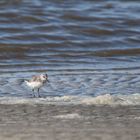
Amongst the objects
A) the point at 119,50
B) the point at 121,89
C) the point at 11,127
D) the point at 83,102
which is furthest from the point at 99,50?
the point at 11,127

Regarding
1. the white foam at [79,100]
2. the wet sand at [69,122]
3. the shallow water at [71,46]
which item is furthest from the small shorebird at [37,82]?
the wet sand at [69,122]

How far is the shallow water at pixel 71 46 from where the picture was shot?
10383 millimetres

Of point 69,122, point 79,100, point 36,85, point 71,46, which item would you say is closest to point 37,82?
point 36,85

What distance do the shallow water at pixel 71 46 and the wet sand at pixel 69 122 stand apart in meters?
1.55

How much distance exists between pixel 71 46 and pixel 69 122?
8471 mm

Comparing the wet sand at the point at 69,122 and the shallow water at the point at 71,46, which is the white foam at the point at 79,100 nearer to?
the wet sand at the point at 69,122

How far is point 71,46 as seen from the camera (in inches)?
607

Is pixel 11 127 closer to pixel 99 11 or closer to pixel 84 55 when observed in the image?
pixel 84 55

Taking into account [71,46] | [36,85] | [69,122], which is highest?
[69,122]

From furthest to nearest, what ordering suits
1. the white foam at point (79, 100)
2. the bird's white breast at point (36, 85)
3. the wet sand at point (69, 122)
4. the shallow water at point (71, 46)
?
the shallow water at point (71, 46) < the bird's white breast at point (36, 85) < the white foam at point (79, 100) < the wet sand at point (69, 122)

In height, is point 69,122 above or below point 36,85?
above

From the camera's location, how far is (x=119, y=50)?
15.1 metres

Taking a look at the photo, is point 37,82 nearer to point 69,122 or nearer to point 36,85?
point 36,85

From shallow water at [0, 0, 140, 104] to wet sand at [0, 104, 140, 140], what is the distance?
155 centimetres
